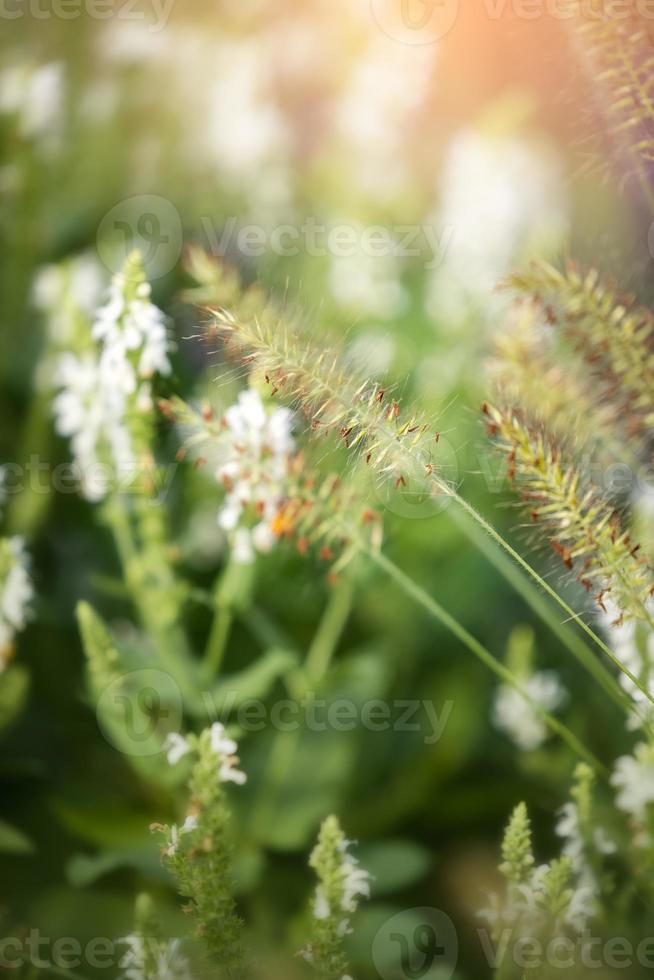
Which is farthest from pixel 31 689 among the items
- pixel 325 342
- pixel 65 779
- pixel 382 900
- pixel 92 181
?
pixel 92 181

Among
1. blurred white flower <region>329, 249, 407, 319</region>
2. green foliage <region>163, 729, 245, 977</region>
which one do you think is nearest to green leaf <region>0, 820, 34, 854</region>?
green foliage <region>163, 729, 245, 977</region>

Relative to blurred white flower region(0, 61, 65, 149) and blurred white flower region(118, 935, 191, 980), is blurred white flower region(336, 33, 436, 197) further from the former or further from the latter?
blurred white flower region(118, 935, 191, 980)

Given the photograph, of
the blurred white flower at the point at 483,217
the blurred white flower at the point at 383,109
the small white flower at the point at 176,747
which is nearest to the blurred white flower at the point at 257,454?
the small white flower at the point at 176,747

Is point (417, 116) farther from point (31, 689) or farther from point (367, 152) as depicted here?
point (31, 689)

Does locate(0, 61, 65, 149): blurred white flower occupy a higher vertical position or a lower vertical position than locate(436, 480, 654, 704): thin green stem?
higher

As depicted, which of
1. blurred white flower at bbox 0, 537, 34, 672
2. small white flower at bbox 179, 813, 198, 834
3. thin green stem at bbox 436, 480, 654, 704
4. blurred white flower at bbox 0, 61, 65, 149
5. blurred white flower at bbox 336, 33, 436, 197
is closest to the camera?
thin green stem at bbox 436, 480, 654, 704

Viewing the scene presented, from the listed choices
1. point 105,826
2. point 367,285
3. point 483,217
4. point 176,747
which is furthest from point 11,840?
point 483,217

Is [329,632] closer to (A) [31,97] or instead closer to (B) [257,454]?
(B) [257,454]

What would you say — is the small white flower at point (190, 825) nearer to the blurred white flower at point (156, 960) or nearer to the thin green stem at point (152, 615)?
the blurred white flower at point (156, 960)
